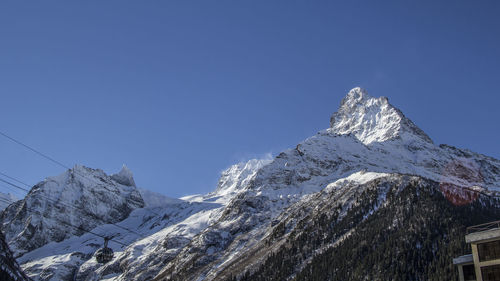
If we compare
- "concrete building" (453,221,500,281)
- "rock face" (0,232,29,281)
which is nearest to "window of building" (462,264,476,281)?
"concrete building" (453,221,500,281)

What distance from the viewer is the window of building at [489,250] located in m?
57.1

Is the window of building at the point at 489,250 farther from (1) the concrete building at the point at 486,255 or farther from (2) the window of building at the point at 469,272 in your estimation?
(2) the window of building at the point at 469,272

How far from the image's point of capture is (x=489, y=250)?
5803 centimetres

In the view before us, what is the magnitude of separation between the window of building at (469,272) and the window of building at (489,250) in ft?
9.09

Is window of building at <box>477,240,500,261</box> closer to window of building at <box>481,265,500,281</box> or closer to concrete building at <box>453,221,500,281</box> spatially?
concrete building at <box>453,221,500,281</box>

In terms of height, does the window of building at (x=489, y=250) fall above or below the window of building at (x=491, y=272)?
above

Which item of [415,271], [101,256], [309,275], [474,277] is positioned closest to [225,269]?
[309,275]

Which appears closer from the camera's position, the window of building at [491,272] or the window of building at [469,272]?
the window of building at [491,272]

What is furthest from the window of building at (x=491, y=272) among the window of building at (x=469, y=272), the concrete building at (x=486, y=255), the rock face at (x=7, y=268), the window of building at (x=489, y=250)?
the rock face at (x=7, y=268)

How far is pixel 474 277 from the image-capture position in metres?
60.5

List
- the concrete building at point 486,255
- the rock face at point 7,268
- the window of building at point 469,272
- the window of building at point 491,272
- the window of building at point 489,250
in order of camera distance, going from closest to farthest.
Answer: the window of building at point 491,272, the concrete building at point 486,255, the window of building at point 489,250, the window of building at point 469,272, the rock face at point 7,268

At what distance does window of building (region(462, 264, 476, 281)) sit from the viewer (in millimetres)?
60750

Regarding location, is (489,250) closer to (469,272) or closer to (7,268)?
(469,272)

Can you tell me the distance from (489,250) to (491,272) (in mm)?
2486
